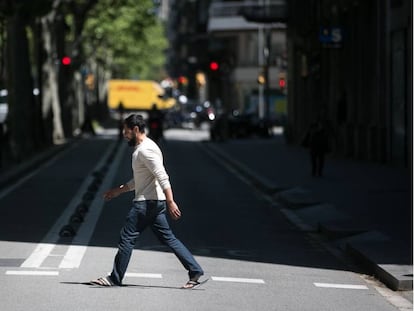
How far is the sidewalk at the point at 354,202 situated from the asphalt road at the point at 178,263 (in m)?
0.27

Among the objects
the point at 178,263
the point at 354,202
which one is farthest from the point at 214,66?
the point at 178,263

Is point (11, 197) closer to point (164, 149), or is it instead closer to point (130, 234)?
point (130, 234)

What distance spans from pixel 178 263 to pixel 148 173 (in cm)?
277

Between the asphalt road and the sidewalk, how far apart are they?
0.89 feet

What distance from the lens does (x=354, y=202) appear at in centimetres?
2217

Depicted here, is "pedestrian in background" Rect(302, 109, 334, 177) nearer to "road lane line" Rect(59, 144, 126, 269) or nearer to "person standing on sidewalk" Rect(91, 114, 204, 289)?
"road lane line" Rect(59, 144, 126, 269)

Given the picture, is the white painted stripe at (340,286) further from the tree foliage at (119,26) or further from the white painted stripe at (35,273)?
the tree foliage at (119,26)

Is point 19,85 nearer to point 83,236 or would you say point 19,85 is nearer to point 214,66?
point 214,66

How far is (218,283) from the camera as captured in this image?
12.6 m

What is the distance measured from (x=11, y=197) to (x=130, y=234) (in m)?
12.8

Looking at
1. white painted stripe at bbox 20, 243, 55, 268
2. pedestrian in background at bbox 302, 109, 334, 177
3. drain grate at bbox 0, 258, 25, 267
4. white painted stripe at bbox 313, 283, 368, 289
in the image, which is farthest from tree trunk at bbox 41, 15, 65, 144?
white painted stripe at bbox 313, 283, 368, 289

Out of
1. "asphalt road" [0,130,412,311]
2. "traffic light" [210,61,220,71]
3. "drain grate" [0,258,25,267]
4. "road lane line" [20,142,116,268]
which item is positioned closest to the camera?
"asphalt road" [0,130,412,311]

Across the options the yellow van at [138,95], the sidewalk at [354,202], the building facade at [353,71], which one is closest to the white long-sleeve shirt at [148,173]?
the sidewalk at [354,202]

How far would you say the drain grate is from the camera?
1354 cm
